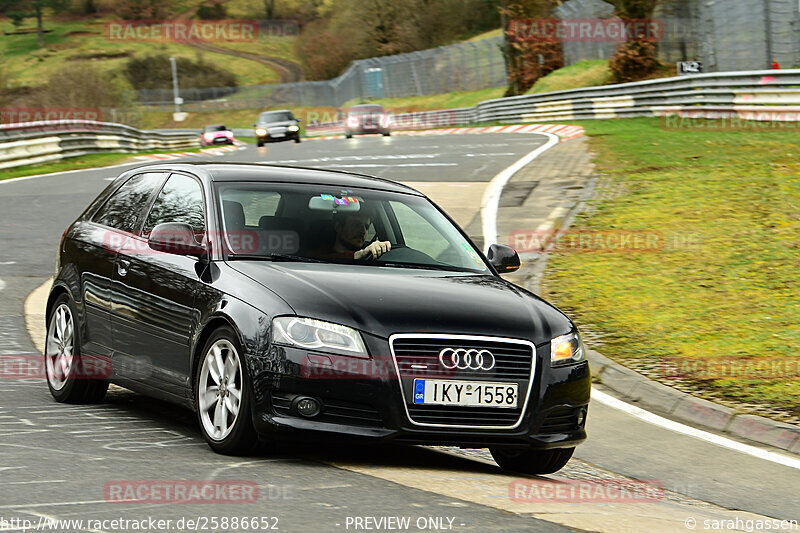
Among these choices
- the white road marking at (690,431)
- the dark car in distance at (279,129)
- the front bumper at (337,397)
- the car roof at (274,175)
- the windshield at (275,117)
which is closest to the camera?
the front bumper at (337,397)

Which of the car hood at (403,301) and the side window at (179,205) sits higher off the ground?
the side window at (179,205)

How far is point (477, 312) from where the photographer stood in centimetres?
608

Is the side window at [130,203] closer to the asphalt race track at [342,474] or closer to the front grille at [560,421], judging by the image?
the asphalt race track at [342,474]

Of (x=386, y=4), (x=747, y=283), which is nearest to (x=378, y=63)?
(x=386, y=4)

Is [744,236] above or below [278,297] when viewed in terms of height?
below

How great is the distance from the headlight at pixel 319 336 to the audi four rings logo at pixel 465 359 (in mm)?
411

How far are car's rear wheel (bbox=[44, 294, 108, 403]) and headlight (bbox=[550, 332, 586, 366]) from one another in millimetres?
2863

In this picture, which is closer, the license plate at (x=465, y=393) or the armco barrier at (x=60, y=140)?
the license plate at (x=465, y=393)

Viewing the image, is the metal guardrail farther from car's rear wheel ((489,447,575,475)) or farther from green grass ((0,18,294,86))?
green grass ((0,18,294,86))

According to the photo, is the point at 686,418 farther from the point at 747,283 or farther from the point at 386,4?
the point at 386,4

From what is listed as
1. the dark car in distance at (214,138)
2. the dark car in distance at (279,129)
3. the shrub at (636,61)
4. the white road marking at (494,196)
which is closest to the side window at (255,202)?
the white road marking at (494,196)

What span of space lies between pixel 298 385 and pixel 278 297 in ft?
1.53

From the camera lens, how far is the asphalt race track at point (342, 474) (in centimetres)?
471

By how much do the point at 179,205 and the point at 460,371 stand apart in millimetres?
2319
